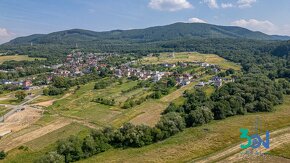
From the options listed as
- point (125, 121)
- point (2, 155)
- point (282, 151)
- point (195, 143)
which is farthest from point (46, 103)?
point (282, 151)

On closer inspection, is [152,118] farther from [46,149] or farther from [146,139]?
[46,149]

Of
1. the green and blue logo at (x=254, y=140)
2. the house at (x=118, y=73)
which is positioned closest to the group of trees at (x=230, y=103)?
the green and blue logo at (x=254, y=140)

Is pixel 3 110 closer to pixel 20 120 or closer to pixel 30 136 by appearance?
pixel 20 120

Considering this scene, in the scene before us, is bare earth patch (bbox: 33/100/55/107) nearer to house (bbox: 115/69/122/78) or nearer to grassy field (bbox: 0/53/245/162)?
grassy field (bbox: 0/53/245/162)

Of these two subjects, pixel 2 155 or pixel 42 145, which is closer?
pixel 2 155

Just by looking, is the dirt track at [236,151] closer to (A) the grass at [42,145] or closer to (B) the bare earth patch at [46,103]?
(A) the grass at [42,145]

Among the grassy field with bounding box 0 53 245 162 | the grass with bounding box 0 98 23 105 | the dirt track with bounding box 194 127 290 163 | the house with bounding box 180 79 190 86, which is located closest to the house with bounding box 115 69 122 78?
the grassy field with bounding box 0 53 245 162

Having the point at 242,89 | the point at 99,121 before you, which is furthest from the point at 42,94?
the point at 242,89
